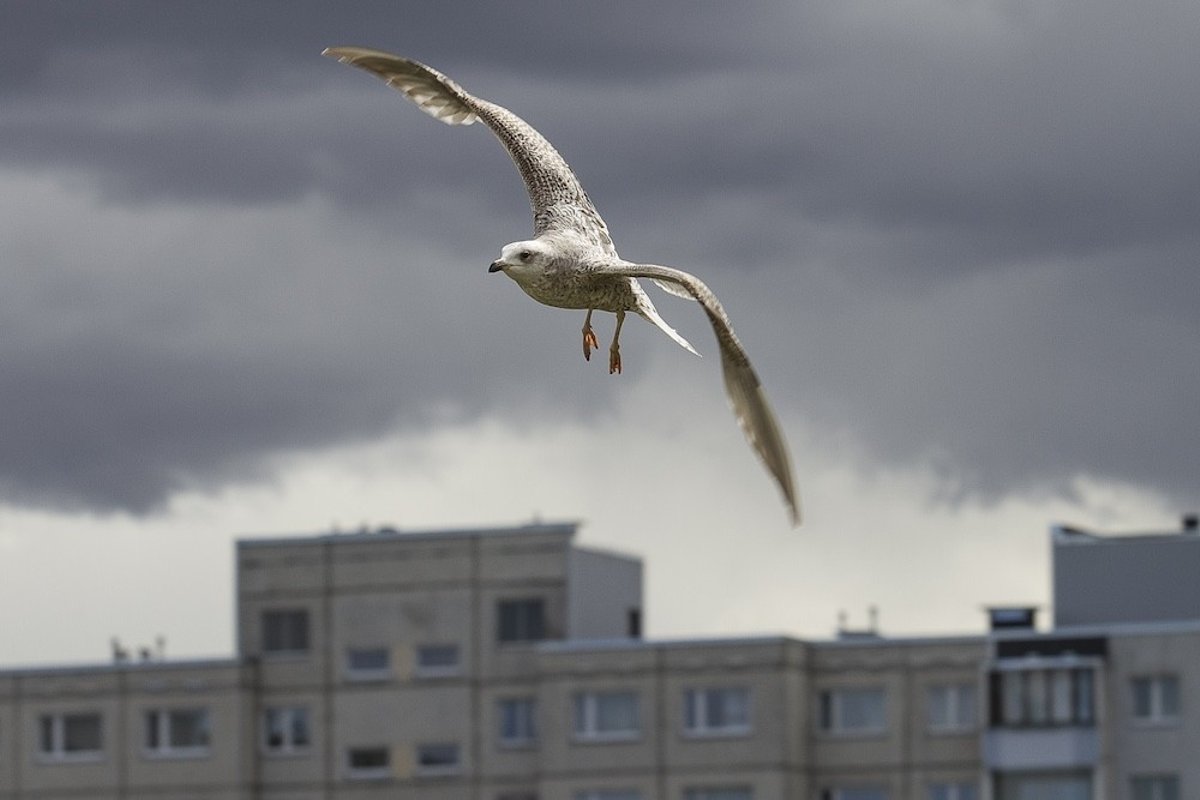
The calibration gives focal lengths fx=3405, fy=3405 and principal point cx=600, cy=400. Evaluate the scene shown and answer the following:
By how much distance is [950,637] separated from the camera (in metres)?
123

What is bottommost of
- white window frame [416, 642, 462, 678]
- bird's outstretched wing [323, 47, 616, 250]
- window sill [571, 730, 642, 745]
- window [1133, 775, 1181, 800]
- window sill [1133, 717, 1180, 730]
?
window [1133, 775, 1181, 800]

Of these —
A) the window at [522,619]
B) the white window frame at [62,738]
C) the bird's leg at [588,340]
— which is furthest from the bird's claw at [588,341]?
the white window frame at [62,738]

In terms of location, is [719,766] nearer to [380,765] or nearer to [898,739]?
[898,739]

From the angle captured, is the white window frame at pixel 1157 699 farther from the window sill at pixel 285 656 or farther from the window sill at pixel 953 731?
the window sill at pixel 285 656

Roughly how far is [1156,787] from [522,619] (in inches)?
989

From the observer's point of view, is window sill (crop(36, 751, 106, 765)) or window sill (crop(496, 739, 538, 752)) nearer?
window sill (crop(496, 739, 538, 752))

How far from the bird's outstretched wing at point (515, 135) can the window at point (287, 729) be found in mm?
97182

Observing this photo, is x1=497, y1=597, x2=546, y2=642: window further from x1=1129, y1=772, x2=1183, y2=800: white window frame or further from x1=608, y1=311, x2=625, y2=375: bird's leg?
x1=608, y1=311, x2=625, y2=375: bird's leg

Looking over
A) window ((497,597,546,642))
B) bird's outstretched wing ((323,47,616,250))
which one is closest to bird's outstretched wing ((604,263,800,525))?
bird's outstretched wing ((323,47,616,250))

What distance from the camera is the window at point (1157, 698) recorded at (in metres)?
120

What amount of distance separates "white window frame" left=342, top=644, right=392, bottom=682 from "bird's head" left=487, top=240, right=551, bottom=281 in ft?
335

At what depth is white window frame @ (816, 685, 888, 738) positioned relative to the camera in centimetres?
12425

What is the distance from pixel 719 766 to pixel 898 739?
6710mm

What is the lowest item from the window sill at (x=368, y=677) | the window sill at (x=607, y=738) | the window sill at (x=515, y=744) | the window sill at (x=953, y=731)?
the window sill at (x=515, y=744)
